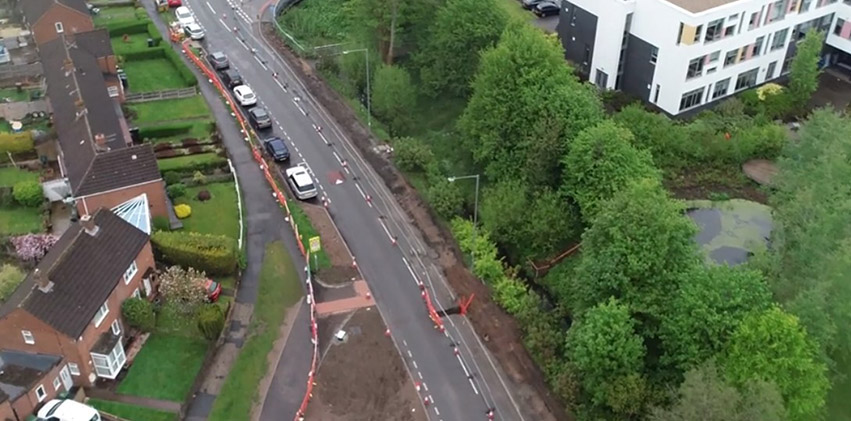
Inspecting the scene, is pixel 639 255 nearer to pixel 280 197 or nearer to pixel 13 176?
pixel 280 197

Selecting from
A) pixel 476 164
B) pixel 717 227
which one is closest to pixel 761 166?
pixel 717 227

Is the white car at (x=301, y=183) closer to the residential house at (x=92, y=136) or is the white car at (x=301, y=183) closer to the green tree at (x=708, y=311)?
the residential house at (x=92, y=136)

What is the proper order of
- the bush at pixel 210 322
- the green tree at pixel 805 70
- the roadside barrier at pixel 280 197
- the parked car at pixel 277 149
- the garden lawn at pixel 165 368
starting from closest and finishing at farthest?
the garden lawn at pixel 165 368, the roadside barrier at pixel 280 197, the bush at pixel 210 322, the parked car at pixel 277 149, the green tree at pixel 805 70

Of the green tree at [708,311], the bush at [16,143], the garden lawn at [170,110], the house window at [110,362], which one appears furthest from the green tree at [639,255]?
the bush at [16,143]

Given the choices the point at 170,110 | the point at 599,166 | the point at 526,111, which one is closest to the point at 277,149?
the point at 170,110

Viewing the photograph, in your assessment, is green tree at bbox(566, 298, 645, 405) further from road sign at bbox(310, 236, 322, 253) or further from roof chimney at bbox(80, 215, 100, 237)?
roof chimney at bbox(80, 215, 100, 237)

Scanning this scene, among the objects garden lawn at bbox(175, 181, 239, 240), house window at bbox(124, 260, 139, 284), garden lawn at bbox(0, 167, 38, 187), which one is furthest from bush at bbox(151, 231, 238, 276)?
garden lawn at bbox(0, 167, 38, 187)

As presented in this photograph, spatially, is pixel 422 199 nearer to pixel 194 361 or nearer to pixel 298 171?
pixel 298 171
